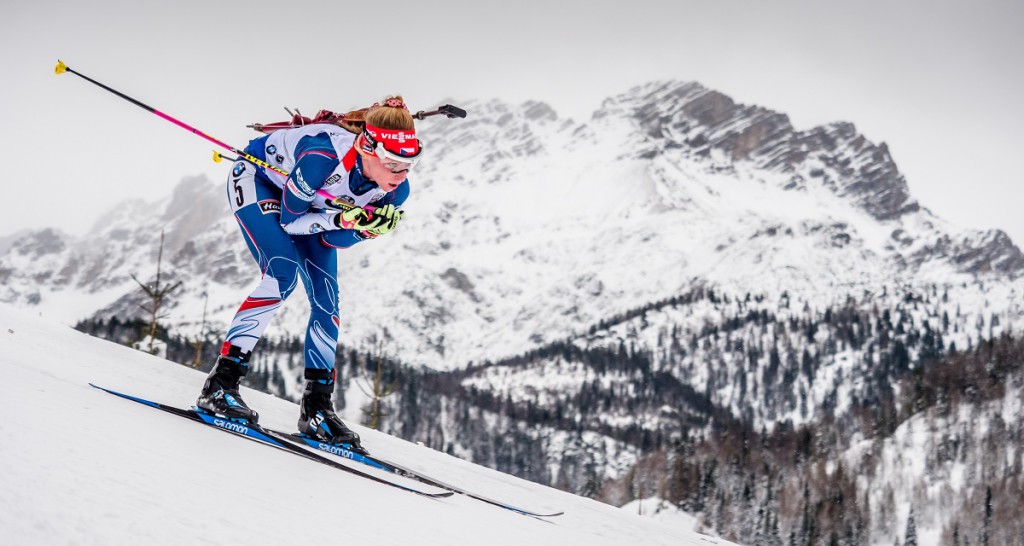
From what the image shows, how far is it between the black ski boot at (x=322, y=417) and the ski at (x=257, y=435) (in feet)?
2.43

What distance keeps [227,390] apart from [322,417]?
0.90m

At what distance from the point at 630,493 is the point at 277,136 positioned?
434 feet

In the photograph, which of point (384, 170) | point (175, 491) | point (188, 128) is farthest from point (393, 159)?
point (175, 491)

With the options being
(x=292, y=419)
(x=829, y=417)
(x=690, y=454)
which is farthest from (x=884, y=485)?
(x=292, y=419)

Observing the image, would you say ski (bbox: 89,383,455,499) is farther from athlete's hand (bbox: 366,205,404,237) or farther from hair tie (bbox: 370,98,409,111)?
hair tie (bbox: 370,98,409,111)

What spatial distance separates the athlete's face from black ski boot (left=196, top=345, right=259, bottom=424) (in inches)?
71.0

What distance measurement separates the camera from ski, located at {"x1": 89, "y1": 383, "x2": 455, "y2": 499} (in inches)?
226

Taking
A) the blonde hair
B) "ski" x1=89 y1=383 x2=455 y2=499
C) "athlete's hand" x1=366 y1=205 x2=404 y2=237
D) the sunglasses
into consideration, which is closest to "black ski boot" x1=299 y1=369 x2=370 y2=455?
"ski" x1=89 y1=383 x2=455 y2=499

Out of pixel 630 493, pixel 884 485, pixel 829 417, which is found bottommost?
pixel 630 493

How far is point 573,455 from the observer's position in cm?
17988

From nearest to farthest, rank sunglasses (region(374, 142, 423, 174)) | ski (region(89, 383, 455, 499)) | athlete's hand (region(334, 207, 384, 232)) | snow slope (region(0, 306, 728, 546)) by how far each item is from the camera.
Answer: snow slope (region(0, 306, 728, 546)) < ski (region(89, 383, 455, 499)) < sunglasses (region(374, 142, 423, 174)) < athlete's hand (region(334, 207, 384, 232))

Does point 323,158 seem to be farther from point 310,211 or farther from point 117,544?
point 117,544

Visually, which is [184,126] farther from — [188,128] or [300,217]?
[300,217]

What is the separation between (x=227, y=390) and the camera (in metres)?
6.40
